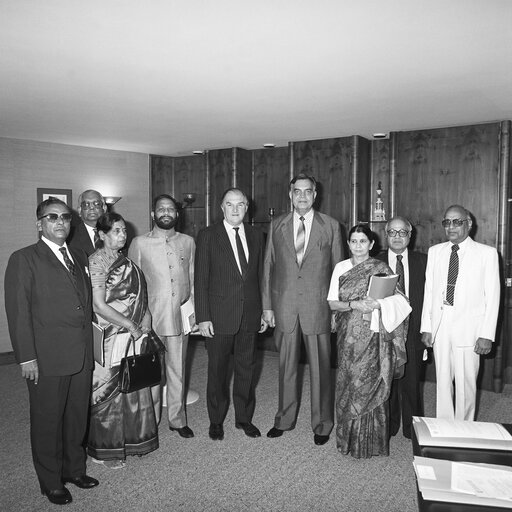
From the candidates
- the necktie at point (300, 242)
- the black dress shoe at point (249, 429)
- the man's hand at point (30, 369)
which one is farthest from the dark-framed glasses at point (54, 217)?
the black dress shoe at point (249, 429)

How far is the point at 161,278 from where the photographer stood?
358 centimetres

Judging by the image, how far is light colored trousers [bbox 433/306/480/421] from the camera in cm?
342

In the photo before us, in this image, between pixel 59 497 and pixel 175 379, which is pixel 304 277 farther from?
pixel 59 497

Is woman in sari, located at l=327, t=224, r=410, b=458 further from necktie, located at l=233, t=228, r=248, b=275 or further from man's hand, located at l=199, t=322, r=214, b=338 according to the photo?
man's hand, located at l=199, t=322, r=214, b=338

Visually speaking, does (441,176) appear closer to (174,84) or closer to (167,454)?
(174,84)

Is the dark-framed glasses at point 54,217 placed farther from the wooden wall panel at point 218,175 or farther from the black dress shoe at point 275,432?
the wooden wall panel at point 218,175

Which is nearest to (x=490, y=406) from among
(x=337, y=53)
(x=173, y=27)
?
(x=337, y=53)

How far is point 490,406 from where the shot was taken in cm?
441

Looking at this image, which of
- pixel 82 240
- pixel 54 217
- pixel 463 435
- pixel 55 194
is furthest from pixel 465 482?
pixel 55 194

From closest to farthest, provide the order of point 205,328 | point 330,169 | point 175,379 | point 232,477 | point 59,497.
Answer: point 59,497 < point 232,477 < point 205,328 < point 175,379 < point 330,169

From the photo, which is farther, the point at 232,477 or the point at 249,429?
the point at 249,429

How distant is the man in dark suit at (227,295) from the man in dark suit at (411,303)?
3.12 ft

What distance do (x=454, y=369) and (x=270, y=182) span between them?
3714 mm

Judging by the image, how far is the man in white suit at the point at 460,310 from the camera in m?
3.38
